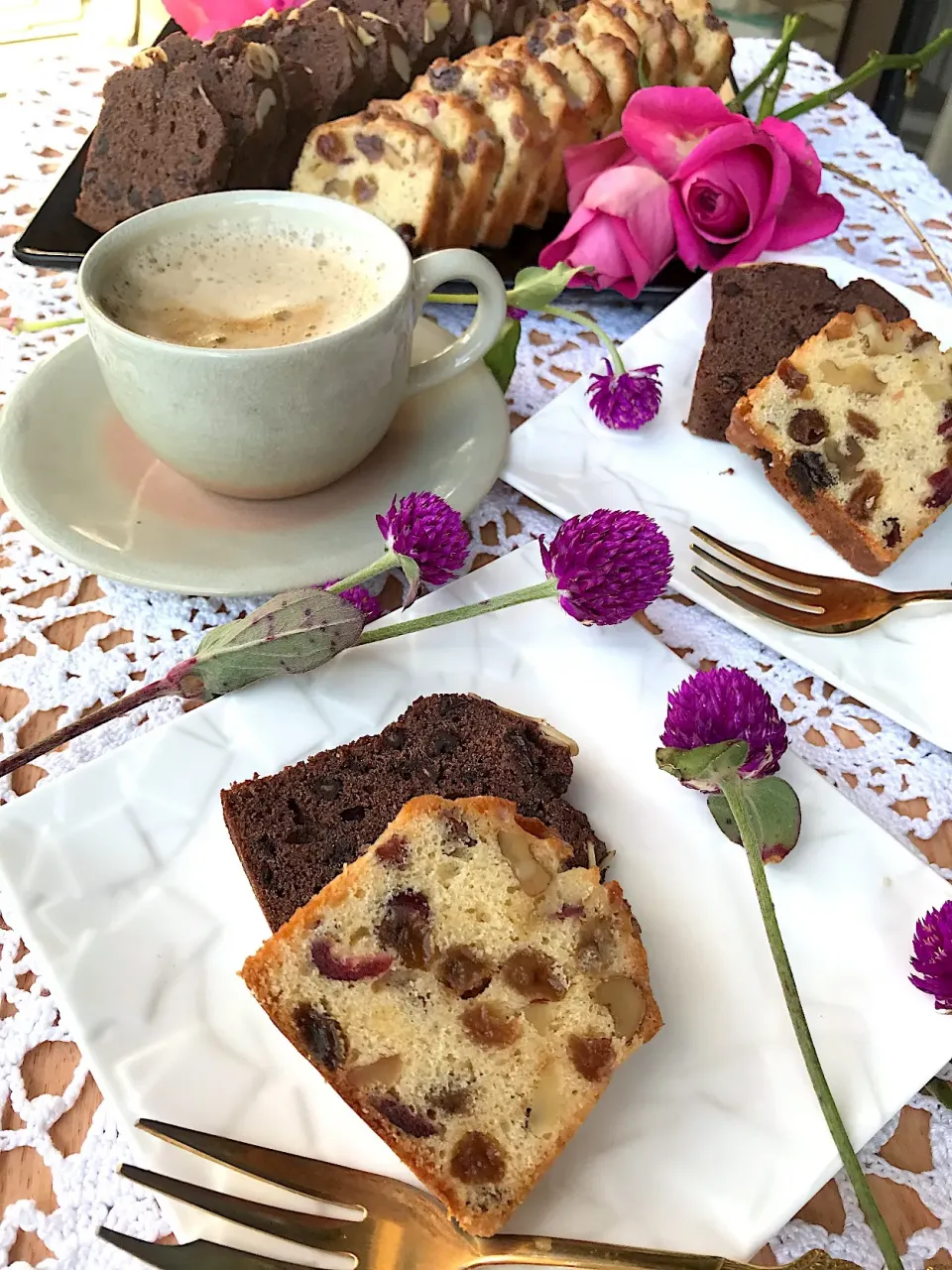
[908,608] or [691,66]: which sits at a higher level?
[691,66]

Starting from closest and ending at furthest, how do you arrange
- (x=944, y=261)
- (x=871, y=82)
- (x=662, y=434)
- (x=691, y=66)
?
(x=662, y=434) → (x=944, y=261) → (x=691, y=66) → (x=871, y=82)

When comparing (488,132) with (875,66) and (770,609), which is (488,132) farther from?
(770,609)

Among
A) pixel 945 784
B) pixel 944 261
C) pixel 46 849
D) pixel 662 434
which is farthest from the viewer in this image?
pixel 944 261

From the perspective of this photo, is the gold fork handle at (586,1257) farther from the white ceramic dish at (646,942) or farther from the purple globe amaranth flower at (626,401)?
the purple globe amaranth flower at (626,401)

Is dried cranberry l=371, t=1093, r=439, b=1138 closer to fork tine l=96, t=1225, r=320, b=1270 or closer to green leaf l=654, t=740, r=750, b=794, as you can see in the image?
fork tine l=96, t=1225, r=320, b=1270

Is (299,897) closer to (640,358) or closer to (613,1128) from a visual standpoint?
(613,1128)

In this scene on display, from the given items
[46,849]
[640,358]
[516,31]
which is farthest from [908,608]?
[516,31]

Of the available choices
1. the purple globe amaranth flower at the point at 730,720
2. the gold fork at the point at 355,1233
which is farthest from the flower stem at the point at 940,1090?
the purple globe amaranth flower at the point at 730,720

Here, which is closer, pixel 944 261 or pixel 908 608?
pixel 908 608
